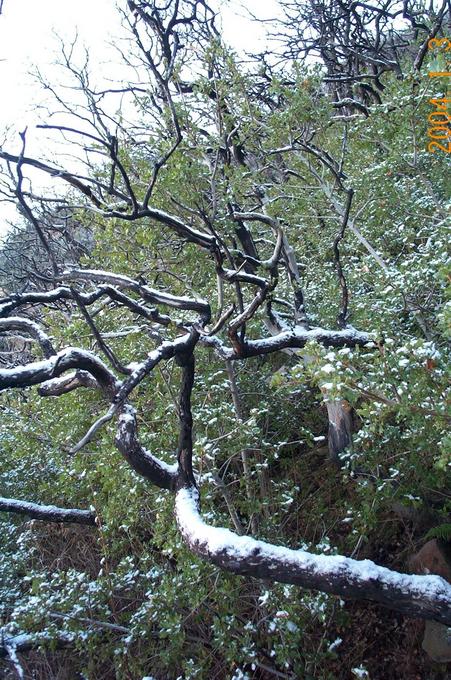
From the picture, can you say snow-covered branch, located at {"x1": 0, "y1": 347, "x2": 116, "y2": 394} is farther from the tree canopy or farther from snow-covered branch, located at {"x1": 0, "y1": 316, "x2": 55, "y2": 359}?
snow-covered branch, located at {"x1": 0, "y1": 316, "x2": 55, "y2": 359}

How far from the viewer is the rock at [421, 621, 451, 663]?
189 inches

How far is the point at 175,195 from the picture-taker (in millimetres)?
5055

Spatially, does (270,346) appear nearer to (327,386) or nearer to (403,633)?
(327,386)

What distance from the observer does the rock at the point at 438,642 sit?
4809 mm

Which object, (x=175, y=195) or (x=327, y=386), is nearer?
(x=327, y=386)

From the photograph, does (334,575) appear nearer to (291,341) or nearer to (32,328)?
(291,341)

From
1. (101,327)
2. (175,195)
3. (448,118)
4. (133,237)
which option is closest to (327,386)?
(448,118)

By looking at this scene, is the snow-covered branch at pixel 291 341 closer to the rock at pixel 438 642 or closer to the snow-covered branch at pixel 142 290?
the snow-covered branch at pixel 142 290

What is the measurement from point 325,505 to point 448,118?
480 centimetres

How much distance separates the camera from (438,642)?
4.88m

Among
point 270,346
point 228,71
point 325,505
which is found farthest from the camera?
→ point 325,505

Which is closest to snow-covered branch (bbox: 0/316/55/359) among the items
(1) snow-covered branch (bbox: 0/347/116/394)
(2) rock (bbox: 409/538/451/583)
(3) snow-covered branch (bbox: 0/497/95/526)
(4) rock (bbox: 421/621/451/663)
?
(1) snow-covered branch (bbox: 0/347/116/394)

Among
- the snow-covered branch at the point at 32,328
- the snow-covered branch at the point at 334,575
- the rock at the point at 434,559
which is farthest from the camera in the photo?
the rock at the point at 434,559

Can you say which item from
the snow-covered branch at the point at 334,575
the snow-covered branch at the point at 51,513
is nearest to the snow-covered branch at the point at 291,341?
the snow-covered branch at the point at 334,575
